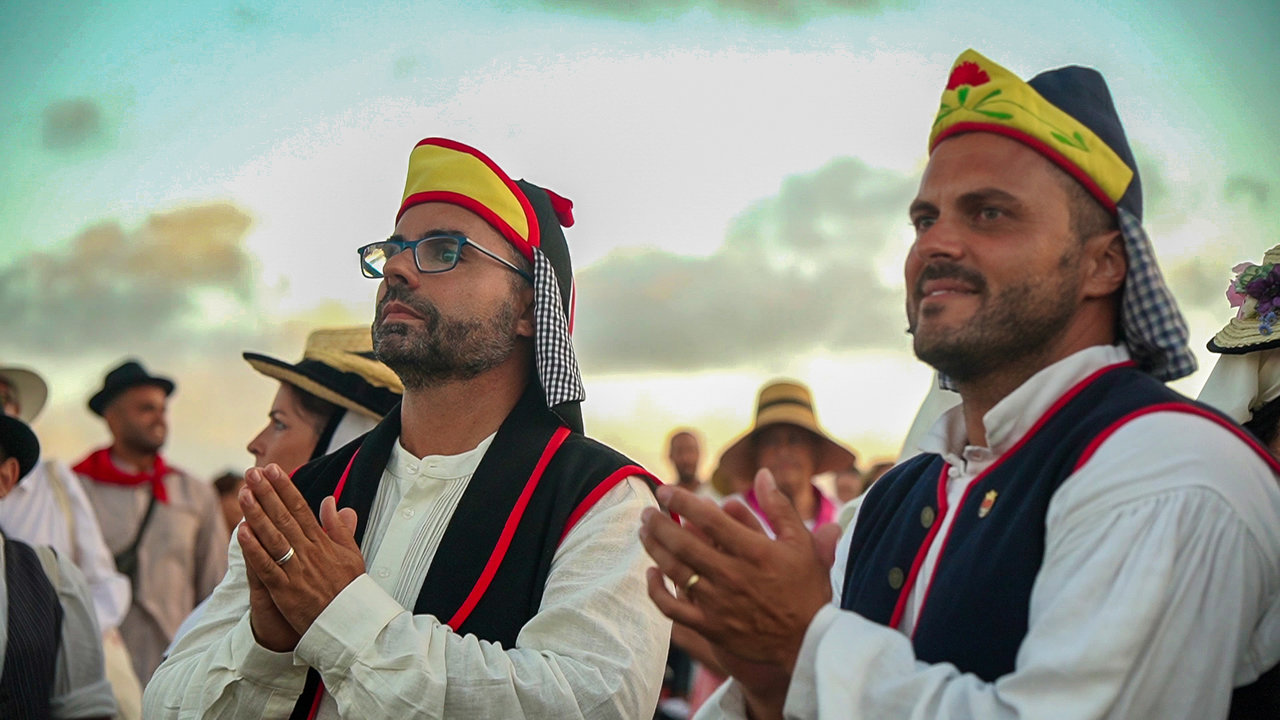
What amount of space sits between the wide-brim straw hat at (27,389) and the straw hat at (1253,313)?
23.9 ft

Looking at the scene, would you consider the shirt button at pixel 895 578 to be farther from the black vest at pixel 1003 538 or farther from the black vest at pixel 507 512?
the black vest at pixel 507 512

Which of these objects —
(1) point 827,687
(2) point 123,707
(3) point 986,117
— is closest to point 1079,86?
(3) point 986,117

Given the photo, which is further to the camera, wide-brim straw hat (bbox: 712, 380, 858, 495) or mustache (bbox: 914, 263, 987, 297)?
wide-brim straw hat (bbox: 712, 380, 858, 495)

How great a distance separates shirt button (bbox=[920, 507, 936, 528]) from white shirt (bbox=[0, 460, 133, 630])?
5279 millimetres

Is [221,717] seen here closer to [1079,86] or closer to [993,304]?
[993,304]

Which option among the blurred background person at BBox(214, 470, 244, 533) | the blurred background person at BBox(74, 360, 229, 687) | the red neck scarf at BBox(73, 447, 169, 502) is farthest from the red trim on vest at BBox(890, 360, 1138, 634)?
the blurred background person at BBox(214, 470, 244, 533)

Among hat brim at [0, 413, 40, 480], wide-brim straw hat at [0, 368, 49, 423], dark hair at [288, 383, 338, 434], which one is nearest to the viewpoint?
dark hair at [288, 383, 338, 434]

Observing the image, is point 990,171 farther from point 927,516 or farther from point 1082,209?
point 927,516

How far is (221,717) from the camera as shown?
310 centimetres

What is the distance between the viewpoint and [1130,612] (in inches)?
75.2

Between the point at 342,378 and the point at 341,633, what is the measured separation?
2.06m

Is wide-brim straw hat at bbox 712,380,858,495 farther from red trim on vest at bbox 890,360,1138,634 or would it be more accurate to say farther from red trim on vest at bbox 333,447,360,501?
red trim on vest at bbox 890,360,1138,634

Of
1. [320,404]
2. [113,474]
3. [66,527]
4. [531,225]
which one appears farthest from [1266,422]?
[113,474]

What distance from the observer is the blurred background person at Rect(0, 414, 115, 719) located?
14.9 ft
